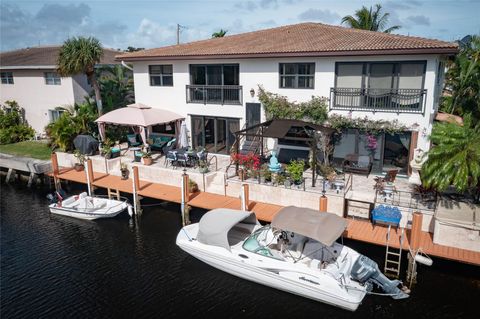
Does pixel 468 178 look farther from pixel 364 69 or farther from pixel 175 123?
pixel 175 123

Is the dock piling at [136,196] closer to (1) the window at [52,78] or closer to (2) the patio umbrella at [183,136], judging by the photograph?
(2) the patio umbrella at [183,136]

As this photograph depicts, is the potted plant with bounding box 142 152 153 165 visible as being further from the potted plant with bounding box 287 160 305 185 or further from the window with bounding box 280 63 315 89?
the potted plant with bounding box 287 160 305 185

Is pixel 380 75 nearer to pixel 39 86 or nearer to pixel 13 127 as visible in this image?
pixel 39 86

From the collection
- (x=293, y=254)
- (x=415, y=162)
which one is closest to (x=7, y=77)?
(x=293, y=254)

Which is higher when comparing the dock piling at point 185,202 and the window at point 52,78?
the window at point 52,78

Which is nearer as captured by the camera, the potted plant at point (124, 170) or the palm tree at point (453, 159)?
the palm tree at point (453, 159)

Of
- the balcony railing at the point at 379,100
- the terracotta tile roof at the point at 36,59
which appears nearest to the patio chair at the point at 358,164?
the balcony railing at the point at 379,100

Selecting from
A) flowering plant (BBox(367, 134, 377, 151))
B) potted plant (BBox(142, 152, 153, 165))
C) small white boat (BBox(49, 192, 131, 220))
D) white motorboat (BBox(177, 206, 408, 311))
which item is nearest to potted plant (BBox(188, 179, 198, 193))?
small white boat (BBox(49, 192, 131, 220))
